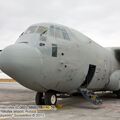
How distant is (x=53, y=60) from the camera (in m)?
11.7

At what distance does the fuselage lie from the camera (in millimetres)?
10578

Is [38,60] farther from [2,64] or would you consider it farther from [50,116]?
[50,116]

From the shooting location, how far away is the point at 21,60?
34.3 ft

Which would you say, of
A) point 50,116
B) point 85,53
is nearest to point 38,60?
point 50,116

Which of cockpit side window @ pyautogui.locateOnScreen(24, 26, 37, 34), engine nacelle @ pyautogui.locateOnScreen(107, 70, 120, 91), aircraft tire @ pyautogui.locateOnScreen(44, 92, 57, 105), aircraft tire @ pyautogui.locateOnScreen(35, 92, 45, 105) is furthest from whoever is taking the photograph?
engine nacelle @ pyautogui.locateOnScreen(107, 70, 120, 91)

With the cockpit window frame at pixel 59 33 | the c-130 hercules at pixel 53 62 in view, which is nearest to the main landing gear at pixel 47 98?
the c-130 hercules at pixel 53 62

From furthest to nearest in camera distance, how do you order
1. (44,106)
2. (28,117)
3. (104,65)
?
(104,65) < (44,106) < (28,117)

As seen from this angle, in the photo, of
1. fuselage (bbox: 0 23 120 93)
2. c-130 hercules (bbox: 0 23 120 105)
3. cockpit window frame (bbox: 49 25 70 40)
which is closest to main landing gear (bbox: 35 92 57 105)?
c-130 hercules (bbox: 0 23 120 105)

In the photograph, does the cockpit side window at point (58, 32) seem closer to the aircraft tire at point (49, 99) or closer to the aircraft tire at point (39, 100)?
the aircraft tire at point (49, 99)

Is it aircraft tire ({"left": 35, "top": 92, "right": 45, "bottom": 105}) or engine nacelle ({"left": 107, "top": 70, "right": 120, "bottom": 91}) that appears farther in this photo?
engine nacelle ({"left": 107, "top": 70, "right": 120, "bottom": 91})

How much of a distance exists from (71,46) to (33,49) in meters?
2.51

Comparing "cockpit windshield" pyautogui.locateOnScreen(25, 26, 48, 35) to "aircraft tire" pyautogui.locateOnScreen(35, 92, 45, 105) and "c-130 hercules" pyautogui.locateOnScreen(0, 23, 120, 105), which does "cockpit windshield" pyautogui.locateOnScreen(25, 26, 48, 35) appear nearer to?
"c-130 hercules" pyautogui.locateOnScreen(0, 23, 120, 105)

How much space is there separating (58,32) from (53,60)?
5.61ft

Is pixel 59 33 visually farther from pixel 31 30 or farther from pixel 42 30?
pixel 31 30
